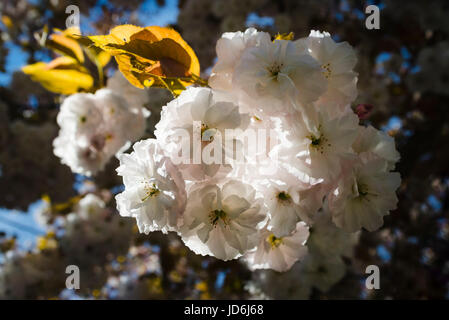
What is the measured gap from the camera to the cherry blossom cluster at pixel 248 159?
2.08 ft

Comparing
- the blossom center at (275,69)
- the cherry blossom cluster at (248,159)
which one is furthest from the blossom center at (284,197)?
the blossom center at (275,69)

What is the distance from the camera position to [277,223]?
0.69 meters

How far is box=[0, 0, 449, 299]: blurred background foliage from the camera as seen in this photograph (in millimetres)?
2506

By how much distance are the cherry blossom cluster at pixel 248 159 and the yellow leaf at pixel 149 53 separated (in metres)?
0.10

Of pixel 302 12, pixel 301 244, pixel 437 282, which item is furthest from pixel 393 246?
pixel 301 244

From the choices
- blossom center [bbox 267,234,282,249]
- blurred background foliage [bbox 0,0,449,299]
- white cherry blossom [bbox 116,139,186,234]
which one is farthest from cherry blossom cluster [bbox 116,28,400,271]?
blurred background foliage [bbox 0,0,449,299]

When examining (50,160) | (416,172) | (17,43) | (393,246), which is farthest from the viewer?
(17,43)

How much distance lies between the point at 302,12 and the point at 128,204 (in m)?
2.75

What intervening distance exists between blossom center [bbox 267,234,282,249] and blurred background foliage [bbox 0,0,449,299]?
54.0 inches

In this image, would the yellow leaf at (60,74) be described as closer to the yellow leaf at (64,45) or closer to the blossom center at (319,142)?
the yellow leaf at (64,45)

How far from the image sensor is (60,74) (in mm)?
1251

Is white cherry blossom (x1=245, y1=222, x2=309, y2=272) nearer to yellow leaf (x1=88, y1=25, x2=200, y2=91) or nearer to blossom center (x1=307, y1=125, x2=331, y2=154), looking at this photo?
blossom center (x1=307, y1=125, x2=331, y2=154)

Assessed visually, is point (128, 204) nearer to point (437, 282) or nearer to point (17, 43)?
point (437, 282)

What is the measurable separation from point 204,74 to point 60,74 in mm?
1336
